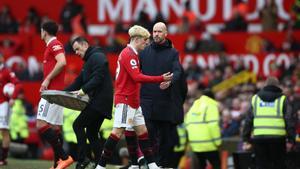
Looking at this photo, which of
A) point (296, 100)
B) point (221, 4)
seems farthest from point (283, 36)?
point (296, 100)

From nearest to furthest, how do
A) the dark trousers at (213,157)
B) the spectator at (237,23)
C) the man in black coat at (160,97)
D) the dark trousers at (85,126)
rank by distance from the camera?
the dark trousers at (85,126) < the man in black coat at (160,97) < the dark trousers at (213,157) < the spectator at (237,23)

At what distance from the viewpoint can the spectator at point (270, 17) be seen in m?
32.6

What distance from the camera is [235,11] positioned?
33.0 metres

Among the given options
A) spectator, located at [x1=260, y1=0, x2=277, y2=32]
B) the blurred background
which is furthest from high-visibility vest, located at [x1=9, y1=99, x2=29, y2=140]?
spectator, located at [x1=260, y1=0, x2=277, y2=32]

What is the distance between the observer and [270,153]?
2028 cm

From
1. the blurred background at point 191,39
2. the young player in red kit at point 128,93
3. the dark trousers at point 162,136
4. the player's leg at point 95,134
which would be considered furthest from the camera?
the blurred background at point 191,39

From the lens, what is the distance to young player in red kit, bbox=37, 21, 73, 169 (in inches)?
686

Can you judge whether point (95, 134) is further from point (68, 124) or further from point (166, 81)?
point (68, 124)

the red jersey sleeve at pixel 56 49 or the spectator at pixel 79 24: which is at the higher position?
the spectator at pixel 79 24

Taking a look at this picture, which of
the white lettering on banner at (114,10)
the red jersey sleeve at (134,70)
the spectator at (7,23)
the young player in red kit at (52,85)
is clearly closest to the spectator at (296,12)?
the white lettering on banner at (114,10)

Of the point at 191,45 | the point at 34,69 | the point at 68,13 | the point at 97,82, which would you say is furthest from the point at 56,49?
the point at 68,13

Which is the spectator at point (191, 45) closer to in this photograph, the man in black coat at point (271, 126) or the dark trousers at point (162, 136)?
the man in black coat at point (271, 126)

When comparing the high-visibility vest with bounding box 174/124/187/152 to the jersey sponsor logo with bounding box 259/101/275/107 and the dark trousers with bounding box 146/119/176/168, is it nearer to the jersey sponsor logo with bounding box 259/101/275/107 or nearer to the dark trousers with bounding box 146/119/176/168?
the jersey sponsor logo with bounding box 259/101/275/107

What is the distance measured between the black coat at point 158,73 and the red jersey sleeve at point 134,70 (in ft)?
4.60
